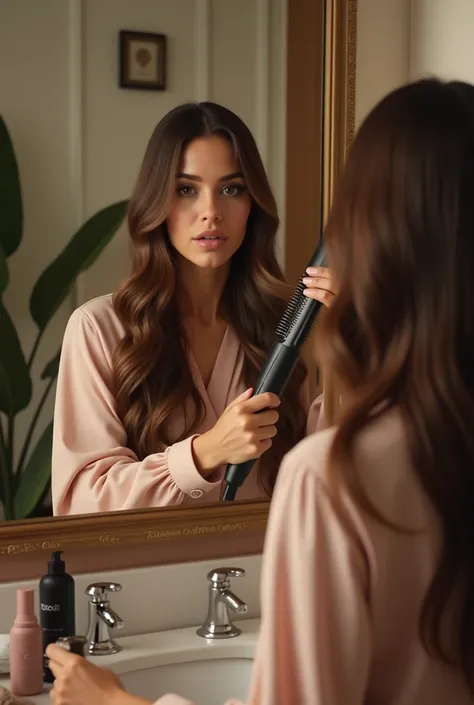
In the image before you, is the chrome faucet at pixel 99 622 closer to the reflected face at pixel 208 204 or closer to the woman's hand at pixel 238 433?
the woman's hand at pixel 238 433

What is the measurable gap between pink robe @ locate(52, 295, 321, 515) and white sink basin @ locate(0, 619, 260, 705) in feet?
0.63

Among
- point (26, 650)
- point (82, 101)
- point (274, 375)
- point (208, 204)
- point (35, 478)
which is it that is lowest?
point (26, 650)

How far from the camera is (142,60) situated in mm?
1304

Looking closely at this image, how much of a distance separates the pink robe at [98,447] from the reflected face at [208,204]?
0.47 ft

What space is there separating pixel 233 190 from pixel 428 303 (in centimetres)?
70

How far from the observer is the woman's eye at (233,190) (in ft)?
4.35

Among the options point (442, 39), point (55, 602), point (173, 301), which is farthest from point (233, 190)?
point (55, 602)

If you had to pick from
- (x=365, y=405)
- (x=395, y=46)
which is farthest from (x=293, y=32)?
(x=365, y=405)

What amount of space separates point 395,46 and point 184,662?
1.06 metres

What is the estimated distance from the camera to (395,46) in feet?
5.22

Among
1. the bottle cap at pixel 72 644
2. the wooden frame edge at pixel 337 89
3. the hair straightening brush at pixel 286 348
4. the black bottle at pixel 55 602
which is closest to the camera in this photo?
the bottle cap at pixel 72 644

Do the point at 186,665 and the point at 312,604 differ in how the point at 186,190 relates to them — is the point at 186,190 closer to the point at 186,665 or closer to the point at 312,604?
the point at 186,665

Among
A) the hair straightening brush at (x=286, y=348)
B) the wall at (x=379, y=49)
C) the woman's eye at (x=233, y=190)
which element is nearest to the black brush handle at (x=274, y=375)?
the hair straightening brush at (x=286, y=348)

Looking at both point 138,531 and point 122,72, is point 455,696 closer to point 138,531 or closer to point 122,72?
point 138,531
